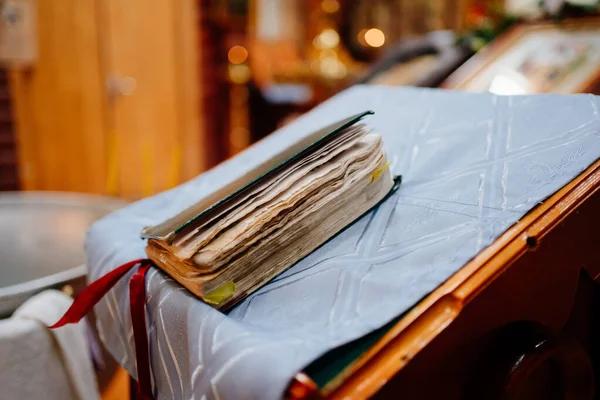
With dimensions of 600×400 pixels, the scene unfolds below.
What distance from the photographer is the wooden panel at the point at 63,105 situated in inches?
168

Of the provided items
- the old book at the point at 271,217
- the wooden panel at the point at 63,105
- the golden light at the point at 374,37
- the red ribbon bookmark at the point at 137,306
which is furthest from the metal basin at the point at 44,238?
the golden light at the point at 374,37

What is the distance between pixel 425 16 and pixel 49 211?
5.48 m

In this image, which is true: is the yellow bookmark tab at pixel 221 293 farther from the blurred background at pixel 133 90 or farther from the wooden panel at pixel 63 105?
the wooden panel at pixel 63 105

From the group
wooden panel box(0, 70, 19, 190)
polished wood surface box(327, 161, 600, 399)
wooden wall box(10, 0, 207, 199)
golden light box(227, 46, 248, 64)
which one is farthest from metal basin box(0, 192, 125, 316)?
golden light box(227, 46, 248, 64)

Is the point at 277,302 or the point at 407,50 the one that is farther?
the point at 407,50

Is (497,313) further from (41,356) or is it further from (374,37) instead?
(374,37)

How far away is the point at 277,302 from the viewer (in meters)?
0.67

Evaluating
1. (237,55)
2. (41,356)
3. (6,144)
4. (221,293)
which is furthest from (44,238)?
(237,55)

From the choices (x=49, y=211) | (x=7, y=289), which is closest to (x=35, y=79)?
(x=49, y=211)

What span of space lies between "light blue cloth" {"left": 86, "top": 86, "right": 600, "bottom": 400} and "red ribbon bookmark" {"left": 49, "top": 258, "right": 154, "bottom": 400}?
0.05 ft

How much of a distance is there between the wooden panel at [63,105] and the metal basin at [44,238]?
2.89m

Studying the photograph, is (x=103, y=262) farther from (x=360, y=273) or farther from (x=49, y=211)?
(x=49, y=211)

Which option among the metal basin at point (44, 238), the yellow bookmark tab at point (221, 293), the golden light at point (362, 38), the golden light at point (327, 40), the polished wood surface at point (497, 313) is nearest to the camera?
the polished wood surface at point (497, 313)

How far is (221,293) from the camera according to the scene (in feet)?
2.18
